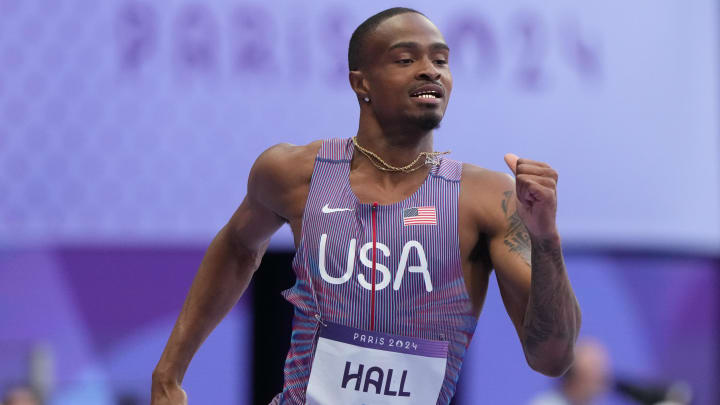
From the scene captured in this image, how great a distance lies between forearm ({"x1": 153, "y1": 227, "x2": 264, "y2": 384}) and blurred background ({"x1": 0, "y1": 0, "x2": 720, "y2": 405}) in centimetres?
217

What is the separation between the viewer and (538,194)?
7.45ft

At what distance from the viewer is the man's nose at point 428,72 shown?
272 centimetres

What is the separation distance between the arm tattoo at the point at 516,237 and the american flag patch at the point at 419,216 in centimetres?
20

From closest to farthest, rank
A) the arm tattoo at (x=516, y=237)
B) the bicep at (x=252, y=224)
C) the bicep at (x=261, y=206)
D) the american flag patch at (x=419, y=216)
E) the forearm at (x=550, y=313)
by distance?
the forearm at (x=550, y=313), the arm tattoo at (x=516, y=237), the american flag patch at (x=419, y=216), the bicep at (x=261, y=206), the bicep at (x=252, y=224)

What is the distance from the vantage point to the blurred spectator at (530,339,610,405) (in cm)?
582

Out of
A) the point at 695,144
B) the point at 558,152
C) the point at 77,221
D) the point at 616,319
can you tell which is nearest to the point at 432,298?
the point at 77,221

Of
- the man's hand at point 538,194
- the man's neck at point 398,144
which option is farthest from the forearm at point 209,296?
the man's hand at point 538,194

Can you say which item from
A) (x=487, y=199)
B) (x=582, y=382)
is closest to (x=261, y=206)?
(x=487, y=199)

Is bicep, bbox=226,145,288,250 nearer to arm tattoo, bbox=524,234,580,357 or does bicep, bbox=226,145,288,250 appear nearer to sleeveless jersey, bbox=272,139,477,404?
sleeveless jersey, bbox=272,139,477,404

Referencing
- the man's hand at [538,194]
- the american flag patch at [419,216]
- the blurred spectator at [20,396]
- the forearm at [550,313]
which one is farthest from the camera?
the blurred spectator at [20,396]

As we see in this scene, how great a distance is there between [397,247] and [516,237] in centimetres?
33

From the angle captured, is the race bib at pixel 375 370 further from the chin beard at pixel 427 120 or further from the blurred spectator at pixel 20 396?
the blurred spectator at pixel 20 396

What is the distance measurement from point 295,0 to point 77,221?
175 centimetres

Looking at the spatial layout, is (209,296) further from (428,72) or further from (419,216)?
(428,72)
